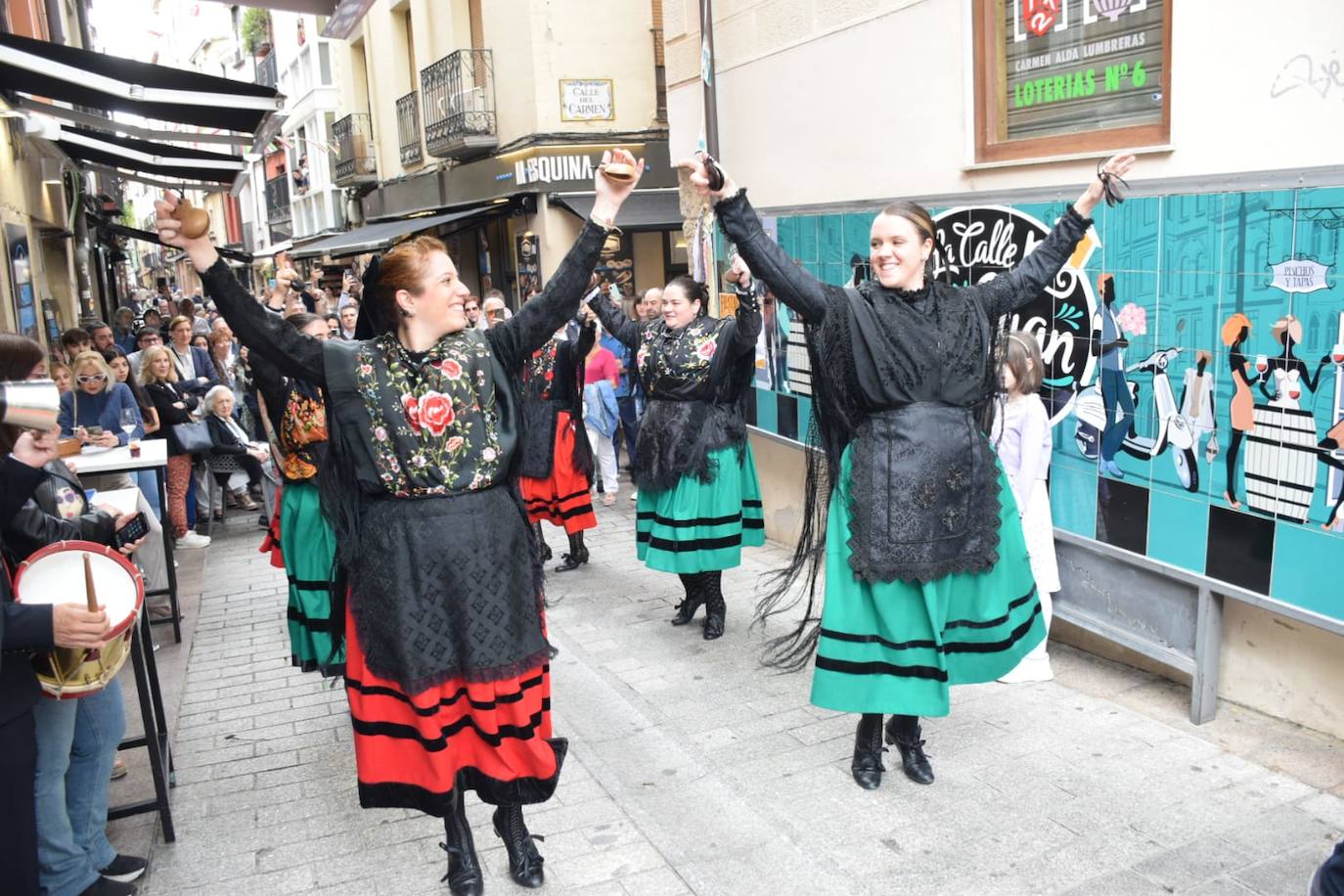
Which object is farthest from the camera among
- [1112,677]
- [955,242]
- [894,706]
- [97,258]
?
[97,258]

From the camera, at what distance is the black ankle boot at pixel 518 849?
3.29 meters

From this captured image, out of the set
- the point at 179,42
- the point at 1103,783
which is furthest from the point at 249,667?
the point at 179,42

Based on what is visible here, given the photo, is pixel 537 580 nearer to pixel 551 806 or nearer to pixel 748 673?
pixel 551 806

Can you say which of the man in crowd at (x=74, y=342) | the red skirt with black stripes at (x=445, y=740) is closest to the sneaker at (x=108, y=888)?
the red skirt with black stripes at (x=445, y=740)

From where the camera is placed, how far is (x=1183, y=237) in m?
4.15

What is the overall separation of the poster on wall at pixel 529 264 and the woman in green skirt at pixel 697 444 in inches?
380

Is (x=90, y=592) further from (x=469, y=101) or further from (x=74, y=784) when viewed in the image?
(x=469, y=101)

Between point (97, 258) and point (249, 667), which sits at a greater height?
point (97, 258)

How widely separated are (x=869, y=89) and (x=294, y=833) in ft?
14.8

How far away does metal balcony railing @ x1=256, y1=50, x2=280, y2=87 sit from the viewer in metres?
31.1

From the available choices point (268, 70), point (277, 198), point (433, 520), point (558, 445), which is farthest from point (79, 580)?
point (277, 198)

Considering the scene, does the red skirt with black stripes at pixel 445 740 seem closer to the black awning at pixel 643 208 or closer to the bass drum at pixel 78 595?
the bass drum at pixel 78 595

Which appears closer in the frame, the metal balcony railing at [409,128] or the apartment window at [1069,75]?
the apartment window at [1069,75]

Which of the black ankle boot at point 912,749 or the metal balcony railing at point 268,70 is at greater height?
the metal balcony railing at point 268,70
